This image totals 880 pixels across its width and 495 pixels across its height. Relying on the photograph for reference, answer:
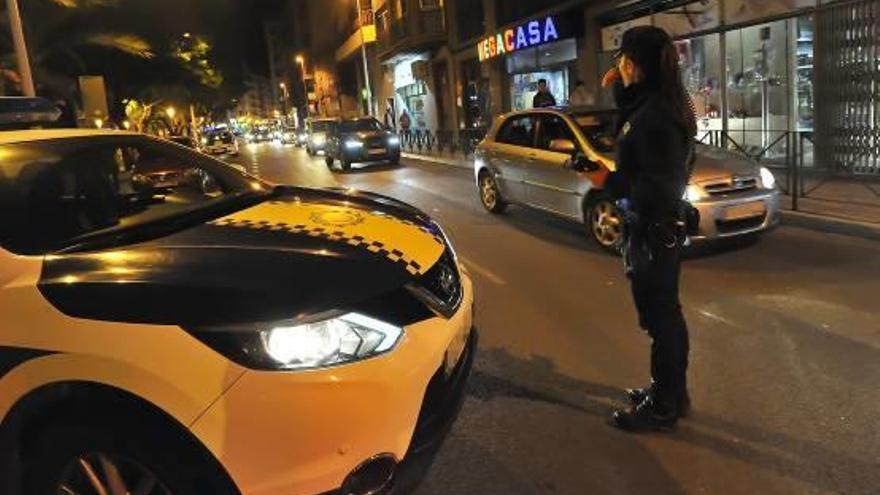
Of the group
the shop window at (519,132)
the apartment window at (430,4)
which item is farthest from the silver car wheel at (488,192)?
the apartment window at (430,4)

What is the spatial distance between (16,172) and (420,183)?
1491 cm

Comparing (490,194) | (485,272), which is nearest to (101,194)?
(485,272)

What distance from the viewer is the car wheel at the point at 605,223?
866 cm

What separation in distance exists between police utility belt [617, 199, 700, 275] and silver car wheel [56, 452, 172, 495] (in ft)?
7.97

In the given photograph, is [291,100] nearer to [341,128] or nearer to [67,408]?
[341,128]

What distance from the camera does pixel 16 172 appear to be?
3750 mm

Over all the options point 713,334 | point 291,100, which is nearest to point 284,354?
point 713,334

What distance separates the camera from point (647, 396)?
4395 mm

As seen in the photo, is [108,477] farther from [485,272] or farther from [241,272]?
[485,272]

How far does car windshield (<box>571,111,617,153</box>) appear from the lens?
936cm

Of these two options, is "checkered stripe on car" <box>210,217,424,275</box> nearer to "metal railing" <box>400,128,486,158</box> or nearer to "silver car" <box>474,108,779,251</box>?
"silver car" <box>474,108,779,251</box>

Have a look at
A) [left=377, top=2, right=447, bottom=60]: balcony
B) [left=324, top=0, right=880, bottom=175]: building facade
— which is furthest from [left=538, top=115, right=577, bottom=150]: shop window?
[left=377, top=2, right=447, bottom=60]: balcony

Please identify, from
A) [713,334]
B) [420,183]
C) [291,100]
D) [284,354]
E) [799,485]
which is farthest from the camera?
[291,100]

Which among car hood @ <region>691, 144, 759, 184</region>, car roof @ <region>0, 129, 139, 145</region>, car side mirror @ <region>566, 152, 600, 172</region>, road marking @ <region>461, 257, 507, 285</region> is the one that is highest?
car roof @ <region>0, 129, 139, 145</region>
